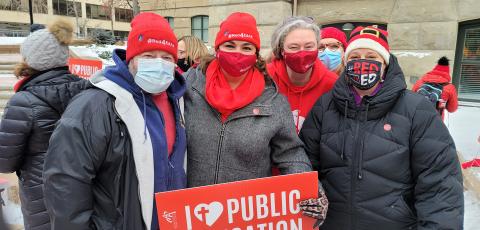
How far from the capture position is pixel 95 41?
19.6 m

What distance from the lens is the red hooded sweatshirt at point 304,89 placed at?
271 cm

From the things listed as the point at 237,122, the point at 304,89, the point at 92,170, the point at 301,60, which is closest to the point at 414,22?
the point at 304,89

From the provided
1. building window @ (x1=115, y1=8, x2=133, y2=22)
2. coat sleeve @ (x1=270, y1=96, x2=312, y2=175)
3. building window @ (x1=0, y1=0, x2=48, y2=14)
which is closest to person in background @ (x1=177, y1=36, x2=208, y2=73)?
coat sleeve @ (x1=270, y1=96, x2=312, y2=175)

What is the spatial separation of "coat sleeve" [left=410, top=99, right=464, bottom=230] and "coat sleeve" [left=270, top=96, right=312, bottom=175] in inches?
23.9

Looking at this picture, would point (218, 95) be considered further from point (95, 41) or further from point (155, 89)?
point (95, 41)

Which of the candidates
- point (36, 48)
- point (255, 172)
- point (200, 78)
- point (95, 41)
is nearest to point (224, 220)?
point (255, 172)

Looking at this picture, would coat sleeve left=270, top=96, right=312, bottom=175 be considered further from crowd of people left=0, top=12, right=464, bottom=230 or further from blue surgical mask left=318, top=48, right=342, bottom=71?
blue surgical mask left=318, top=48, right=342, bottom=71

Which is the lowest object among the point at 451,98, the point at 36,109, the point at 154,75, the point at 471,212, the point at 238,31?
the point at 471,212

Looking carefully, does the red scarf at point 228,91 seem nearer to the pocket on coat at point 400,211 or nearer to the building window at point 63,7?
the pocket on coat at point 400,211

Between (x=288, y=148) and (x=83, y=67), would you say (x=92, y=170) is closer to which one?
(x=288, y=148)

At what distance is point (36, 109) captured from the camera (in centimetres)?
279

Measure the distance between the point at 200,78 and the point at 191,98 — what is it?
165mm

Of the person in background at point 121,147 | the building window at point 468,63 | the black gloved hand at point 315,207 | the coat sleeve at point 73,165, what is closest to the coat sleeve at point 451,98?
the black gloved hand at point 315,207

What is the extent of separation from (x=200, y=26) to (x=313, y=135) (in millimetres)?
13020
